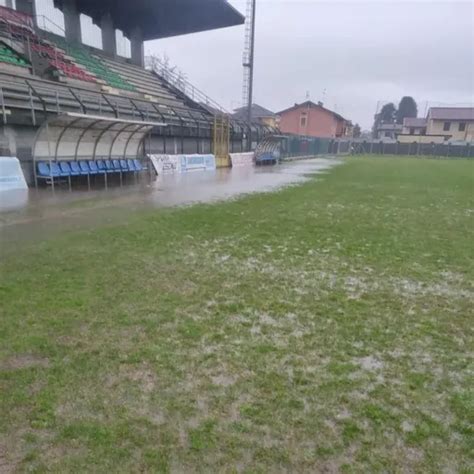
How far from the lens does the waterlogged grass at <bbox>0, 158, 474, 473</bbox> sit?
2.27 meters

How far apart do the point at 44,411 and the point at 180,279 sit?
2.61 meters

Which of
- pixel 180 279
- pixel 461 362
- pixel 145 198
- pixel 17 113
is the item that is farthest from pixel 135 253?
pixel 17 113

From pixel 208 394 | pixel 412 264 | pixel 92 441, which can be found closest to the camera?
pixel 92 441

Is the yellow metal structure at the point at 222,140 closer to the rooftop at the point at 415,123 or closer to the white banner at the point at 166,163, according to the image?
the white banner at the point at 166,163

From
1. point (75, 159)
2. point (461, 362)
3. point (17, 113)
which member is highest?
point (17, 113)

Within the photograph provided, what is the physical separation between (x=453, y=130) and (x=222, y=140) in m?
62.6

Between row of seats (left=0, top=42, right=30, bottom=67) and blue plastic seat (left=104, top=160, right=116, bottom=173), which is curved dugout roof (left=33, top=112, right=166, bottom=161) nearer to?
blue plastic seat (left=104, top=160, right=116, bottom=173)

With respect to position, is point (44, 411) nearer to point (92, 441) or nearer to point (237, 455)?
point (92, 441)

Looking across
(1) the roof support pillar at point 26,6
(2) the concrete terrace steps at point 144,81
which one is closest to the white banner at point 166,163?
(2) the concrete terrace steps at point 144,81

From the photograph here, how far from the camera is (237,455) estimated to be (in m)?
2.22

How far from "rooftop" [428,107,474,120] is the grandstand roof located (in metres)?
55.6

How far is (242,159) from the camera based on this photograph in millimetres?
27766

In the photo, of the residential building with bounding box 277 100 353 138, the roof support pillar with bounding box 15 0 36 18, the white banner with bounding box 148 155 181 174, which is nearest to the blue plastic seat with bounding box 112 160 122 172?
the white banner with bounding box 148 155 181 174

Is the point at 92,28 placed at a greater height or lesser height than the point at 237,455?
greater
